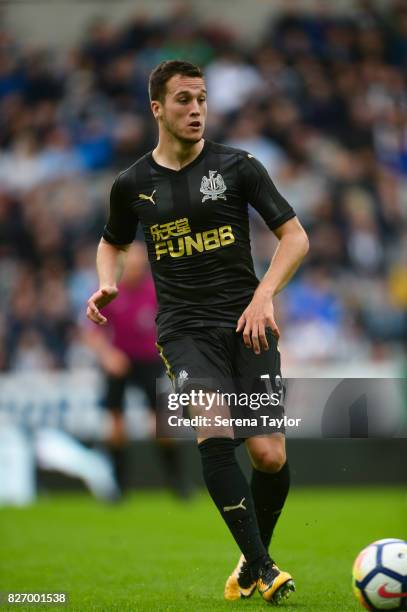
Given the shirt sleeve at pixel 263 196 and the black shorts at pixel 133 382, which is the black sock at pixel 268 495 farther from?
the black shorts at pixel 133 382

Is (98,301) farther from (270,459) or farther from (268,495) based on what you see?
(268,495)

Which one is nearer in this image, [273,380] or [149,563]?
[273,380]

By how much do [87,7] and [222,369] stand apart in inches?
516

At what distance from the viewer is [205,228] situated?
5109 millimetres

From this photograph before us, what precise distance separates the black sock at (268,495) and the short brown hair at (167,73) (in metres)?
1.78

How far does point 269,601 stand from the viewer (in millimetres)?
4664

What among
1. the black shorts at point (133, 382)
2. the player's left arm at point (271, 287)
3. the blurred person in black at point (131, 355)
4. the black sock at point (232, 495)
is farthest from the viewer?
the black shorts at point (133, 382)

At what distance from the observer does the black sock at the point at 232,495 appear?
15.4ft

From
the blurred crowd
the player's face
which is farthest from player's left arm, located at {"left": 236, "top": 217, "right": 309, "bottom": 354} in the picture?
the blurred crowd

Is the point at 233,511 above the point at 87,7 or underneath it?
underneath

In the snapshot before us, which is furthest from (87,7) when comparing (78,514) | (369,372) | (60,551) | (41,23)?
(60,551)

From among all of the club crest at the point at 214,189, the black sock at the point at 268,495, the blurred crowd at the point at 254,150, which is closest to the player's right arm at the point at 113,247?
the club crest at the point at 214,189

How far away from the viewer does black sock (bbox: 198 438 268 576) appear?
469 centimetres

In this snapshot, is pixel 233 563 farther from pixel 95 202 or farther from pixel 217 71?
pixel 217 71
